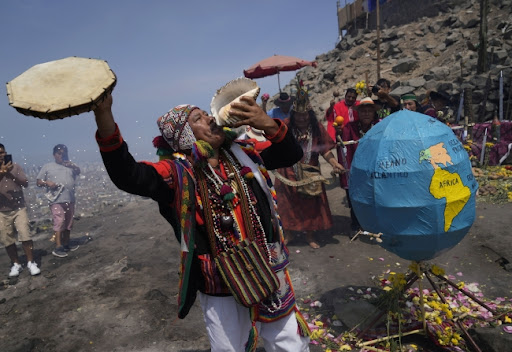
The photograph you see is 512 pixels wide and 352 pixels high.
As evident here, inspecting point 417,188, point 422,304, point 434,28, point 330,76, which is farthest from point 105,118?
point 434,28

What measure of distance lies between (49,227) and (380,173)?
1151cm

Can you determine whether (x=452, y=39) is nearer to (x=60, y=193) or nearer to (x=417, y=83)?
(x=417, y=83)

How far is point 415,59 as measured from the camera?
68.5 feet

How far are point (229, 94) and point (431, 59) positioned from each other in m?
22.6

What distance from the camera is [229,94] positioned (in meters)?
2.15

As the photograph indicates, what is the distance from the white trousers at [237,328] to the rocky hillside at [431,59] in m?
11.9

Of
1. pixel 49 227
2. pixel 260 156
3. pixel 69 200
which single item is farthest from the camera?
pixel 49 227

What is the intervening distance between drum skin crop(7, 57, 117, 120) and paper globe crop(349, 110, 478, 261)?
229cm

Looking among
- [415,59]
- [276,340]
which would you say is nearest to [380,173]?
[276,340]

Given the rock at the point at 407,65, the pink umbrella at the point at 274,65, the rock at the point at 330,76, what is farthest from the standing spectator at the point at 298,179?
the rock at the point at 330,76

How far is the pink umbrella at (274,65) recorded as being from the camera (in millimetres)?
11727

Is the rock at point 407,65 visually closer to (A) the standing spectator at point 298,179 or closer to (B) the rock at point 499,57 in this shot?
(B) the rock at point 499,57

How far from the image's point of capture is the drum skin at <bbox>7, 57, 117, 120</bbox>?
1.40m

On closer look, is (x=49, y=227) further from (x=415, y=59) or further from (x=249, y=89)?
(x=415, y=59)
